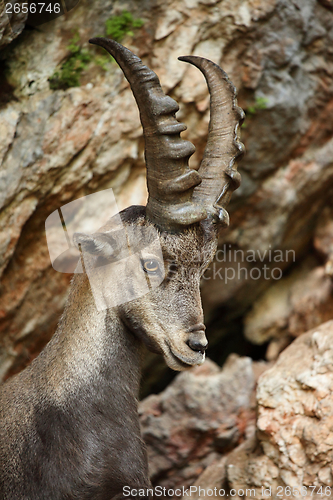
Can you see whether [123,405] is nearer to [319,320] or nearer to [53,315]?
[53,315]

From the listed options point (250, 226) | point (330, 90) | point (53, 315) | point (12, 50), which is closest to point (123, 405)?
point (53, 315)

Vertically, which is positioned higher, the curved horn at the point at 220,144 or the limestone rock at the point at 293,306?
the curved horn at the point at 220,144

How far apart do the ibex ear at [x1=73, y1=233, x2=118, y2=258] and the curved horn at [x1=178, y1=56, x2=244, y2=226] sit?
34.6 inches

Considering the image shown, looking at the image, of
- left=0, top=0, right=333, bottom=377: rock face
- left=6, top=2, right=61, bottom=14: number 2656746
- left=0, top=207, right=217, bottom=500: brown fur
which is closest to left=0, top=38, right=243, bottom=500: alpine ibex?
left=0, top=207, right=217, bottom=500: brown fur

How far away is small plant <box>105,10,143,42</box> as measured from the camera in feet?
17.4

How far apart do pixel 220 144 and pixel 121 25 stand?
248 centimetres

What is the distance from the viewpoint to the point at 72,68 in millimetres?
5172

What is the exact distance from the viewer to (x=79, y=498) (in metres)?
3.26

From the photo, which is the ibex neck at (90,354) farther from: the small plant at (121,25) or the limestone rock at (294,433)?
the small plant at (121,25)

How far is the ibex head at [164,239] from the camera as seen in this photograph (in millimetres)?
3215

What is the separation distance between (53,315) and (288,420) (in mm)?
3165

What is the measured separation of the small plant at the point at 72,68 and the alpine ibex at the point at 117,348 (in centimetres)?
173
